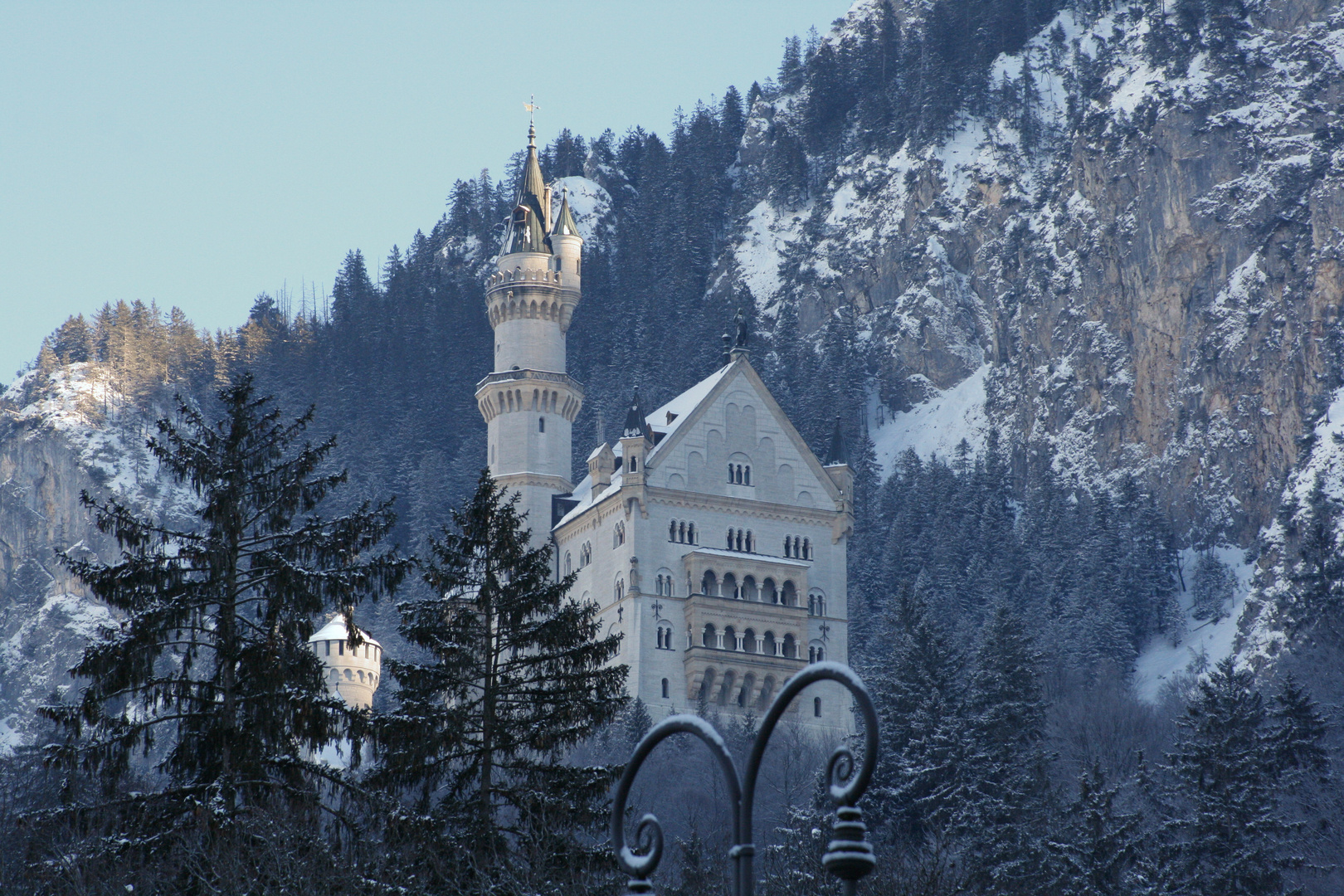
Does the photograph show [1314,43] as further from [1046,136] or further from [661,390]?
[661,390]

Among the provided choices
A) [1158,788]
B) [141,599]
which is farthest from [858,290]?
[141,599]

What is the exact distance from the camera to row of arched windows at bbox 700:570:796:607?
104250 mm

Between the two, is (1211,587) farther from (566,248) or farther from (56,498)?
(56,498)

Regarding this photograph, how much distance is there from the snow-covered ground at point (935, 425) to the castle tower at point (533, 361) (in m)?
45.0

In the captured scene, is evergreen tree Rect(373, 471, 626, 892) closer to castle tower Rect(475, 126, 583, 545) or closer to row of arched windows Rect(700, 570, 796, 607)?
row of arched windows Rect(700, 570, 796, 607)

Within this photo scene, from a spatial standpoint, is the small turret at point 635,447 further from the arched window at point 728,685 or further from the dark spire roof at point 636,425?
the arched window at point 728,685

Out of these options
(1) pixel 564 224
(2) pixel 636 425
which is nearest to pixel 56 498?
(1) pixel 564 224

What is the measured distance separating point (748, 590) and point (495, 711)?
69.7 m

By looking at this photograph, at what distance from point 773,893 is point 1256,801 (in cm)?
1845

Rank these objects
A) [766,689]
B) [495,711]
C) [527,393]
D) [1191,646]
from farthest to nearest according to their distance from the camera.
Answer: [1191,646]
[527,393]
[766,689]
[495,711]

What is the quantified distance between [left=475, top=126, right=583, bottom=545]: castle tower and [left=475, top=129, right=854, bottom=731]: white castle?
109 millimetres

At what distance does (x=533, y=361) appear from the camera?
115062 millimetres

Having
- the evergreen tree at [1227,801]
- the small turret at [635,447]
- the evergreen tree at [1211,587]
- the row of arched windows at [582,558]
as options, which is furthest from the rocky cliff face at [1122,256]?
the evergreen tree at [1227,801]

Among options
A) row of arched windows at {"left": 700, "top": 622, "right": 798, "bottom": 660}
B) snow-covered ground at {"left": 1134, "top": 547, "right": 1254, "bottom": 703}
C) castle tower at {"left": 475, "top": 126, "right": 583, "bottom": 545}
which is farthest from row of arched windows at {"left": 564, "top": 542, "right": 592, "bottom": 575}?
snow-covered ground at {"left": 1134, "top": 547, "right": 1254, "bottom": 703}
